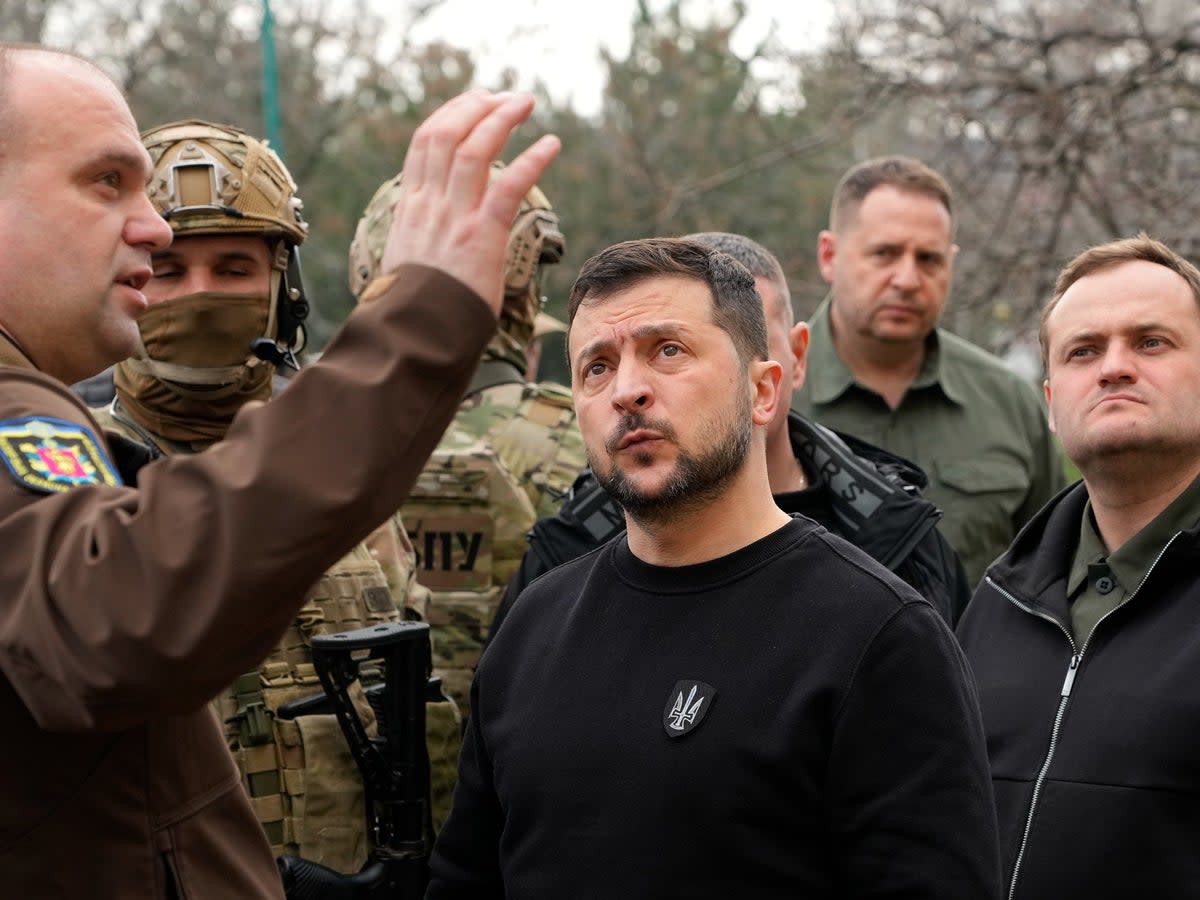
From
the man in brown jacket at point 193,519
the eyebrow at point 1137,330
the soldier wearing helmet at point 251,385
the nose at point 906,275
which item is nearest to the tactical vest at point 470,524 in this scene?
the soldier wearing helmet at point 251,385

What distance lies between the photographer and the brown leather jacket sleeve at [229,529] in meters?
1.59

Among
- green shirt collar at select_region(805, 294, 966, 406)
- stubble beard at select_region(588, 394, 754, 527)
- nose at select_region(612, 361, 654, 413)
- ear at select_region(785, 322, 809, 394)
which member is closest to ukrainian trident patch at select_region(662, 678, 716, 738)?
stubble beard at select_region(588, 394, 754, 527)

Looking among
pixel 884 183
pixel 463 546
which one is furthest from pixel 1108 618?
pixel 884 183

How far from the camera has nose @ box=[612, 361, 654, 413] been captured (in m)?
2.81

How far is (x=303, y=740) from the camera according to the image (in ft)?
12.3

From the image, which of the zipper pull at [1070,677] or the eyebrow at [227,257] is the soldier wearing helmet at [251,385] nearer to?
the eyebrow at [227,257]

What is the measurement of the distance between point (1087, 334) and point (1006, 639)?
2.51ft

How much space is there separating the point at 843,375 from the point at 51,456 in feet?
14.1

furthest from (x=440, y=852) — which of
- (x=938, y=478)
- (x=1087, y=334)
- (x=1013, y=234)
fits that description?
(x=1013, y=234)

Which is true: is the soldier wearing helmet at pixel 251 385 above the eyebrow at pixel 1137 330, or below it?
below

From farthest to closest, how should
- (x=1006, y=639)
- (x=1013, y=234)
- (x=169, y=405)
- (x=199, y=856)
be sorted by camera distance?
(x=1013, y=234) → (x=169, y=405) → (x=1006, y=639) → (x=199, y=856)

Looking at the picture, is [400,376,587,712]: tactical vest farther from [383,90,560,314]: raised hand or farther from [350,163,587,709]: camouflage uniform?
[383,90,560,314]: raised hand

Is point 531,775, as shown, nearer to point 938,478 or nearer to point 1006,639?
point 1006,639

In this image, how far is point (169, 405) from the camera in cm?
394
